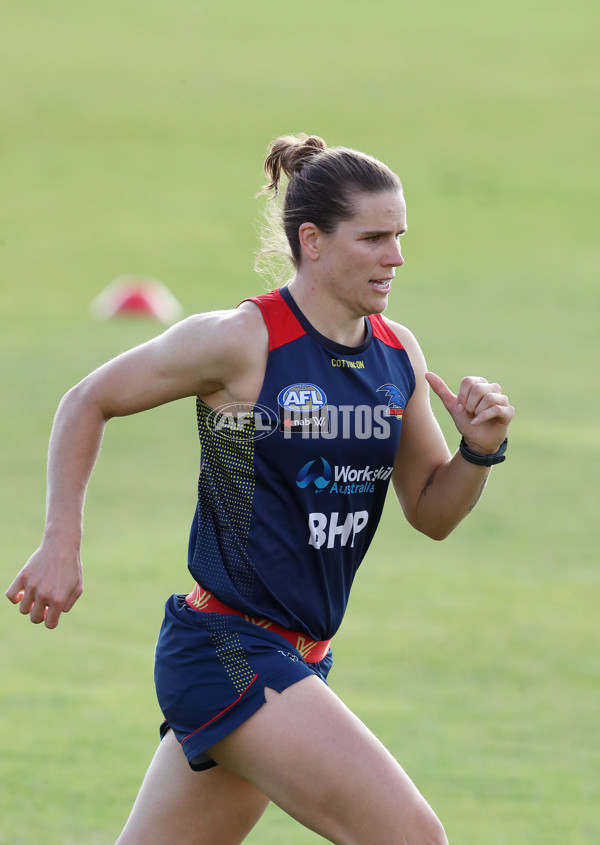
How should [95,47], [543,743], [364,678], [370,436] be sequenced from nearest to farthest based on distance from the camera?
[370,436], [543,743], [364,678], [95,47]

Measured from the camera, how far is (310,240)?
3512 mm

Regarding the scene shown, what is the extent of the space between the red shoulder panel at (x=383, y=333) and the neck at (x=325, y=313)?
127mm

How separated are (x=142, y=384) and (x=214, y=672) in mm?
706

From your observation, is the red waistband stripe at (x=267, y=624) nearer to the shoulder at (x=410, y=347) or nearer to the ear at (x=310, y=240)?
the shoulder at (x=410, y=347)

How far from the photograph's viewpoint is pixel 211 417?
344 cm

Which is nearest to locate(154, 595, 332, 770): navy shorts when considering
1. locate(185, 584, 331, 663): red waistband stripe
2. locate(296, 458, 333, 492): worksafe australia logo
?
locate(185, 584, 331, 663): red waistband stripe

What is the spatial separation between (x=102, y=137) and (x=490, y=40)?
11.2m

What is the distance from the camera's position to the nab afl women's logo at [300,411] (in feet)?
11.0

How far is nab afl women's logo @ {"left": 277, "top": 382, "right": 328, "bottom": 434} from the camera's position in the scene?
335cm

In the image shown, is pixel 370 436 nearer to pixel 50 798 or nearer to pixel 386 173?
pixel 386 173

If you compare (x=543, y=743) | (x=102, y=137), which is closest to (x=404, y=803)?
(x=543, y=743)

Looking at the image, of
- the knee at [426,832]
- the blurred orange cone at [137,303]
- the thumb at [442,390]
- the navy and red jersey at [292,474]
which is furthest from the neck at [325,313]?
the blurred orange cone at [137,303]

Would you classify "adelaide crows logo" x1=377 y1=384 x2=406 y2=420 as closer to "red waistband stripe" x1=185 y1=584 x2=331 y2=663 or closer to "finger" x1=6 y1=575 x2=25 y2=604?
"red waistband stripe" x1=185 y1=584 x2=331 y2=663

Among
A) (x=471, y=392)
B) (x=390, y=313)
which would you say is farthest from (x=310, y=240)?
(x=390, y=313)
